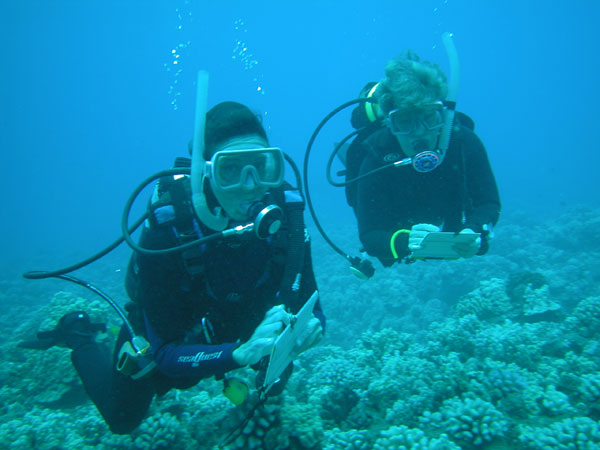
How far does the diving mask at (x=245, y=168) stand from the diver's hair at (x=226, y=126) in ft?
0.72

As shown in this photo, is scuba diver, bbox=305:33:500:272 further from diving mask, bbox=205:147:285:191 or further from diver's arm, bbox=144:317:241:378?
diver's arm, bbox=144:317:241:378

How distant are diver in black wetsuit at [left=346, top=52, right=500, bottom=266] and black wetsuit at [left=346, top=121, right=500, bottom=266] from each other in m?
0.01

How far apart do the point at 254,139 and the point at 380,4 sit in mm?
110730

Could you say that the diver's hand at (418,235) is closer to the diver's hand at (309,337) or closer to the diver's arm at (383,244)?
the diver's arm at (383,244)

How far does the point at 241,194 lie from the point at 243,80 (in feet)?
500

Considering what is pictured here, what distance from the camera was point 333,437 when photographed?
2.93 meters

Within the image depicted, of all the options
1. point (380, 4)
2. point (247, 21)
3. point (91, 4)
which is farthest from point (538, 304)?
point (247, 21)

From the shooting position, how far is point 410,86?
3449mm

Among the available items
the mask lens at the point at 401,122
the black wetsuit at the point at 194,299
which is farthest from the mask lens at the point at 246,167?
the mask lens at the point at 401,122

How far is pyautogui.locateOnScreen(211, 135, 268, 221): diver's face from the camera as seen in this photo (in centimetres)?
241

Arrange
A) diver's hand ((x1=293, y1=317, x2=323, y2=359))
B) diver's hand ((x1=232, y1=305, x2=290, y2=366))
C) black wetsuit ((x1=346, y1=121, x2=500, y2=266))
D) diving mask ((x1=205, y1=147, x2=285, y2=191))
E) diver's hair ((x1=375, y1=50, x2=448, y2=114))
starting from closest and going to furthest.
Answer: diver's hand ((x1=232, y1=305, x2=290, y2=366)) < diving mask ((x1=205, y1=147, x2=285, y2=191)) < diver's hand ((x1=293, y1=317, x2=323, y2=359)) < diver's hair ((x1=375, y1=50, x2=448, y2=114)) < black wetsuit ((x1=346, y1=121, x2=500, y2=266))

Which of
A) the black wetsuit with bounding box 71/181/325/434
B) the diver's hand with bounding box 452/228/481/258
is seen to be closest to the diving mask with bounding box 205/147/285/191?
the black wetsuit with bounding box 71/181/325/434

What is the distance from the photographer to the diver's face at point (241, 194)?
2.41m

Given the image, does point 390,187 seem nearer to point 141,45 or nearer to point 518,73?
point 141,45
